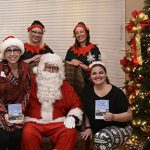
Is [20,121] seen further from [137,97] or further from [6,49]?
[137,97]

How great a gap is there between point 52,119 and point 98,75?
0.68 meters

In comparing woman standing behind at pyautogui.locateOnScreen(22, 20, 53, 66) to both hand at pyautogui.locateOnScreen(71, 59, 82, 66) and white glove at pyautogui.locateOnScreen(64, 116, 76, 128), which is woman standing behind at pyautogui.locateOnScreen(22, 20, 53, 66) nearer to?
hand at pyautogui.locateOnScreen(71, 59, 82, 66)

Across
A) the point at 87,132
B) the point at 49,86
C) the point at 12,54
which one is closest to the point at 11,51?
the point at 12,54

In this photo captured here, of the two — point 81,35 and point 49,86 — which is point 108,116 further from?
point 81,35

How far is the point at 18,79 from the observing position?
357cm

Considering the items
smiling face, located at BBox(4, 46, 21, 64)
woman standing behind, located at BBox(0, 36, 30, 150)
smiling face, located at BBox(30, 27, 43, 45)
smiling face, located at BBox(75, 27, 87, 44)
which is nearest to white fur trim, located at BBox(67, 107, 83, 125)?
woman standing behind, located at BBox(0, 36, 30, 150)

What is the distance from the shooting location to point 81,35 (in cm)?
464

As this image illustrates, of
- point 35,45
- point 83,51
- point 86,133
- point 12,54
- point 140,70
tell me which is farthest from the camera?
point 35,45

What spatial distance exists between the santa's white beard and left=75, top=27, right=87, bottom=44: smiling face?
1021 millimetres

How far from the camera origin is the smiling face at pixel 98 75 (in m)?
3.50

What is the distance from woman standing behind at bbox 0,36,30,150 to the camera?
11.2 ft

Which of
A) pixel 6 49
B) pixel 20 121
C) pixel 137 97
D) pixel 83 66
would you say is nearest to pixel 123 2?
pixel 83 66

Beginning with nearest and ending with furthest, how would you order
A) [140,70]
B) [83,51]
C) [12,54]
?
[12,54] < [140,70] < [83,51]

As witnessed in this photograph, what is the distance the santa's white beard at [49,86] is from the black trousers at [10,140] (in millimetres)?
472
